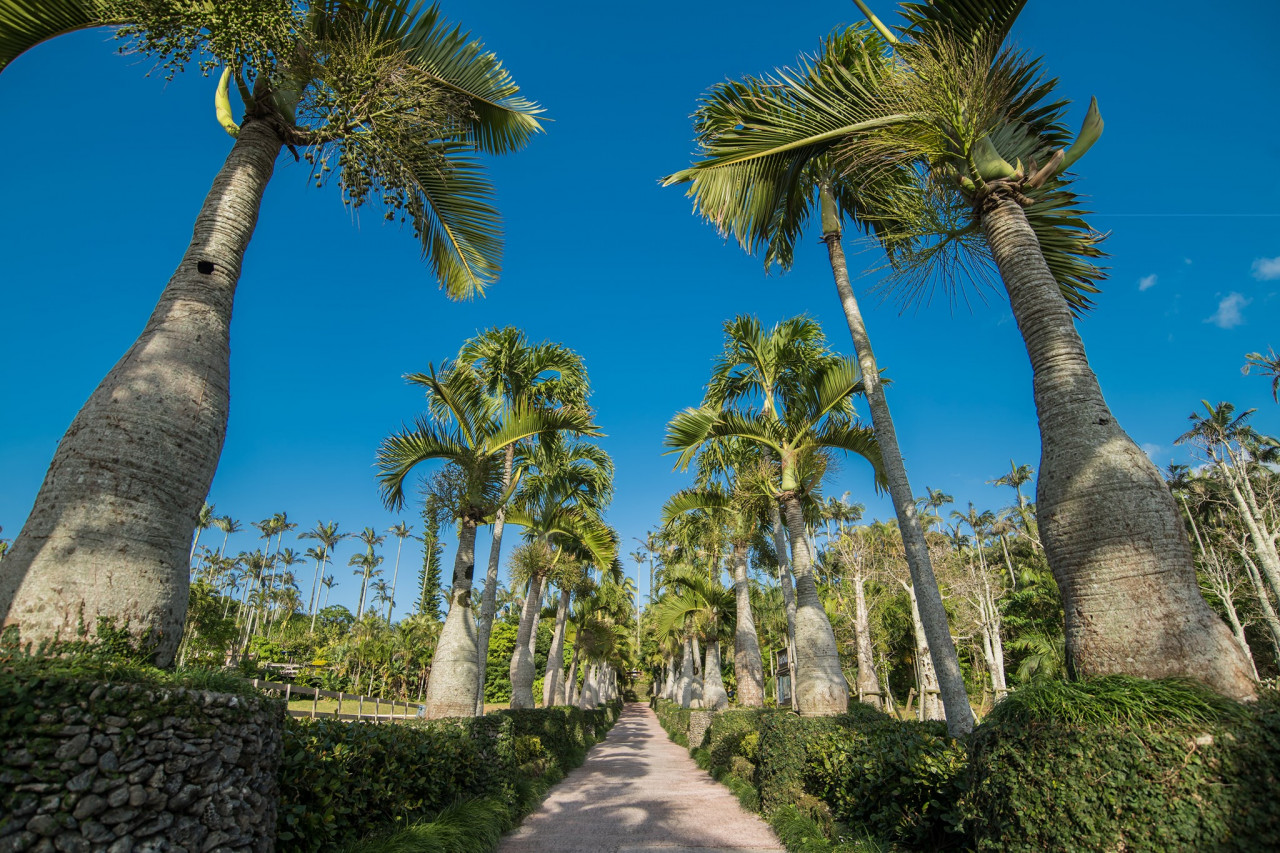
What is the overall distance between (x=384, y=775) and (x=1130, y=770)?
17.7 feet

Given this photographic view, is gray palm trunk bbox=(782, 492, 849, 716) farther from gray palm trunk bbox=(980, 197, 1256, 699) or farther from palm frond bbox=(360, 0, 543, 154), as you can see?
palm frond bbox=(360, 0, 543, 154)

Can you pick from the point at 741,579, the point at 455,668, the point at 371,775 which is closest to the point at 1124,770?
the point at 371,775

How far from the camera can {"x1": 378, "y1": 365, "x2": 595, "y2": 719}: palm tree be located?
8195mm

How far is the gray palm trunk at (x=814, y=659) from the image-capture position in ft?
29.3

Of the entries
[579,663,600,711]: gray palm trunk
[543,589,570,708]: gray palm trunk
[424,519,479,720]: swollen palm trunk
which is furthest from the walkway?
[579,663,600,711]: gray palm trunk

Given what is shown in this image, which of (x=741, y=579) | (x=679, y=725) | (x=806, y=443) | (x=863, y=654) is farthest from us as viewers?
(x=679, y=725)

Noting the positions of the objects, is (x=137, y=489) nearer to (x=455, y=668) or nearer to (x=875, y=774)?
(x=455, y=668)

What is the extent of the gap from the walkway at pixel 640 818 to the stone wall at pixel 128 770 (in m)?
4.65

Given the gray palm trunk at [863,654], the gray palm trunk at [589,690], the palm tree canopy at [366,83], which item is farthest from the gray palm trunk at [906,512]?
the gray palm trunk at [589,690]

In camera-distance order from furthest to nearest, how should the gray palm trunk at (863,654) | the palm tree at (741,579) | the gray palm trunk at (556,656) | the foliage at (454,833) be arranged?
1. the gray palm trunk at (863,654)
2. the gray palm trunk at (556,656)
3. the palm tree at (741,579)
4. the foliage at (454,833)

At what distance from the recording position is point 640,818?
8203 millimetres

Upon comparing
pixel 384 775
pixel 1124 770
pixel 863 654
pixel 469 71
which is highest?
pixel 469 71

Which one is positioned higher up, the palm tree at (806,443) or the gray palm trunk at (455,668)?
the palm tree at (806,443)

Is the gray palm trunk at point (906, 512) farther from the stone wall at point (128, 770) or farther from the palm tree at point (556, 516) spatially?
the palm tree at point (556, 516)
